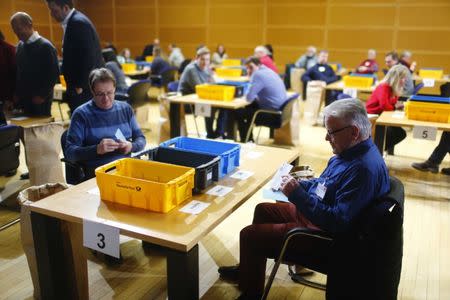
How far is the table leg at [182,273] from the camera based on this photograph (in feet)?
5.01

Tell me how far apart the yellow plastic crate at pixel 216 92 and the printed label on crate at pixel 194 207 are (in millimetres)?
2957

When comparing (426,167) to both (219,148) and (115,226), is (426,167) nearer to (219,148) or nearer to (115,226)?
(219,148)

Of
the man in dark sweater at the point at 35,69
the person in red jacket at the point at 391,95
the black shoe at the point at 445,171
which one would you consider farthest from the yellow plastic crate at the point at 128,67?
the black shoe at the point at 445,171

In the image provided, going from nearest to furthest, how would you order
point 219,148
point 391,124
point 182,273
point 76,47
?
point 182,273 → point 219,148 → point 76,47 → point 391,124

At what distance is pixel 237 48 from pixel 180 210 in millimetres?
10888

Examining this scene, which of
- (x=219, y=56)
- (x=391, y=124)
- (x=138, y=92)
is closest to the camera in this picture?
(x=391, y=124)

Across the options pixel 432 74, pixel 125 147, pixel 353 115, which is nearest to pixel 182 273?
pixel 353 115

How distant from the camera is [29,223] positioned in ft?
6.80

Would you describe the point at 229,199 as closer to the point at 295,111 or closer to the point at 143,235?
the point at 143,235

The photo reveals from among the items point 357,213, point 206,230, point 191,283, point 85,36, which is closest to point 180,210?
point 206,230

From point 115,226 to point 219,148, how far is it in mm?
959

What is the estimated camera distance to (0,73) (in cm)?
402

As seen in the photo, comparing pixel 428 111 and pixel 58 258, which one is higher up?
pixel 428 111

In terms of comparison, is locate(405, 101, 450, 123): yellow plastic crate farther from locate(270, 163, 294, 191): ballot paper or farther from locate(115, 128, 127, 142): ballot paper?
locate(115, 128, 127, 142): ballot paper
